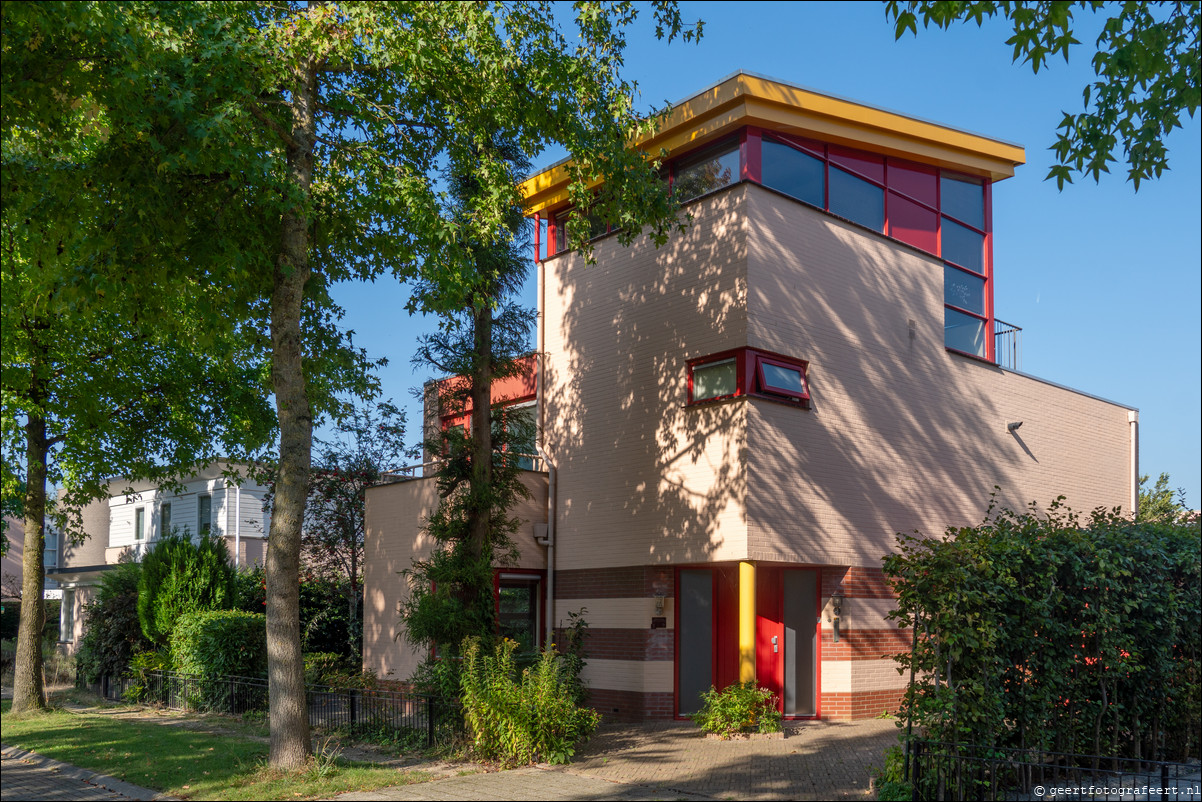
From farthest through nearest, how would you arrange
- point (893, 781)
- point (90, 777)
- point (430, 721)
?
point (430, 721), point (90, 777), point (893, 781)

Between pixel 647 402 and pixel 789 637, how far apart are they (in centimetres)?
452

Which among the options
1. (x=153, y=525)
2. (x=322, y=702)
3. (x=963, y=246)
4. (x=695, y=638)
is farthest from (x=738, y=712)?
(x=153, y=525)

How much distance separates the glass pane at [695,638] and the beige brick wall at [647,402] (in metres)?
0.84

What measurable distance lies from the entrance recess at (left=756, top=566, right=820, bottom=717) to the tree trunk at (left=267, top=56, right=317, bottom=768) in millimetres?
7421

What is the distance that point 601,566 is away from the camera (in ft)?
56.3

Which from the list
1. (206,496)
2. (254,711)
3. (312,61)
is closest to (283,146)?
(312,61)

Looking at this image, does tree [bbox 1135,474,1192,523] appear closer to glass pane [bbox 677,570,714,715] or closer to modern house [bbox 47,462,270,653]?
glass pane [bbox 677,570,714,715]

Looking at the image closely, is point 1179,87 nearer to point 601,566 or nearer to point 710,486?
point 710,486

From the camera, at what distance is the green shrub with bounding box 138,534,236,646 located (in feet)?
68.0

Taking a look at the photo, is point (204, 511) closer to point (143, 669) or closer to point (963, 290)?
point (143, 669)

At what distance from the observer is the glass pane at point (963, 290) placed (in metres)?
19.4

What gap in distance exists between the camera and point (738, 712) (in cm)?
1414

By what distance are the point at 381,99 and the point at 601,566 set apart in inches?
331

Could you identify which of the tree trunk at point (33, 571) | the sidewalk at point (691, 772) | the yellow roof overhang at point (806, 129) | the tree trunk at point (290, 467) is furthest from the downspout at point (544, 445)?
the tree trunk at point (33, 571)
